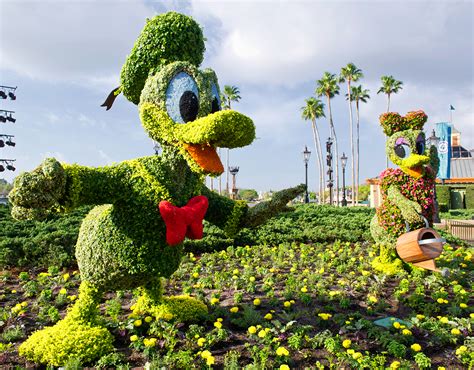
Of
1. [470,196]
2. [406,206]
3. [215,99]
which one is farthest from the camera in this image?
[470,196]

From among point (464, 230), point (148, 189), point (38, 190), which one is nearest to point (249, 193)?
point (464, 230)

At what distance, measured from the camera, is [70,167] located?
3.02 m

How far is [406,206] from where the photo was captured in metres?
5.57

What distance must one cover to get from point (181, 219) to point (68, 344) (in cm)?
136

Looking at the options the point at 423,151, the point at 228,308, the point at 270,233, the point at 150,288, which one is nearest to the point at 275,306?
the point at 228,308

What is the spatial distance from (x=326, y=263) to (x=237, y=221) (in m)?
3.09

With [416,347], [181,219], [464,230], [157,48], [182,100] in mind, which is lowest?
[416,347]

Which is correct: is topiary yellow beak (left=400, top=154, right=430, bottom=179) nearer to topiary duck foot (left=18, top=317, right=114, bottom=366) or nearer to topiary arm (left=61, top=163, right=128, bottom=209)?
topiary arm (left=61, top=163, right=128, bottom=209)

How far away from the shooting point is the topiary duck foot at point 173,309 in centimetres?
378

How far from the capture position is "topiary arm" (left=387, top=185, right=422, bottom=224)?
216 inches

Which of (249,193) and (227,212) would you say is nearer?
(227,212)

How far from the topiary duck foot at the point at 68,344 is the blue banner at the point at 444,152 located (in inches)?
829

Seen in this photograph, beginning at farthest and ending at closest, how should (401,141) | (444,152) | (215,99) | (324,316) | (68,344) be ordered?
(444,152) < (401,141) < (324,316) < (215,99) < (68,344)

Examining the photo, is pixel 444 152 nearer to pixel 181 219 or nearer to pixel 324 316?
pixel 324 316
